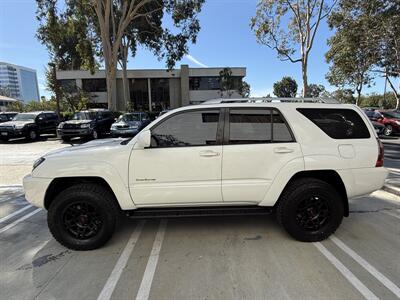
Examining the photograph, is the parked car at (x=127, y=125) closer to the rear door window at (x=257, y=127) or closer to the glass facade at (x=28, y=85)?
the rear door window at (x=257, y=127)

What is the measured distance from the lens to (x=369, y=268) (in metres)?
3.26

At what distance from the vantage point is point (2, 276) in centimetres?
329

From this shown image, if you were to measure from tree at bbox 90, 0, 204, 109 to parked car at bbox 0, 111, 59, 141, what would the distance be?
4.40 metres

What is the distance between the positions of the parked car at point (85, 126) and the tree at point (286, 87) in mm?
64146

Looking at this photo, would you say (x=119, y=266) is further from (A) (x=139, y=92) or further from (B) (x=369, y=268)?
(A) (x=139, y=92)

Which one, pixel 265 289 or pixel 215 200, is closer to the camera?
pixel 265 289

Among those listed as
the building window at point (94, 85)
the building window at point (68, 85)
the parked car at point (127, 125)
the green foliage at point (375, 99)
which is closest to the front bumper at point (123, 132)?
the parked car at point (127, 125)

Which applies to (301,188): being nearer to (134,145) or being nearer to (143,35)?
(134,145)

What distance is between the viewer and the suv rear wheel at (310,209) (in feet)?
12.6

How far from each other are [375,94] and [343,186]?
101m

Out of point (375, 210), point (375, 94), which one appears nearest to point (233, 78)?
point (375, 210)

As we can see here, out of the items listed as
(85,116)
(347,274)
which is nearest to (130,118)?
(85,116)

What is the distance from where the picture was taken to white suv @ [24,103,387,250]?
3748 mm

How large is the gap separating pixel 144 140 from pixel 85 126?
45.4 ft
